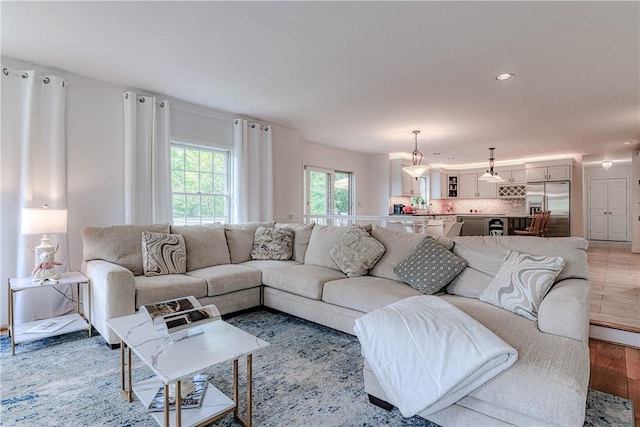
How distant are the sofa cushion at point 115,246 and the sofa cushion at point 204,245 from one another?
1.42ft

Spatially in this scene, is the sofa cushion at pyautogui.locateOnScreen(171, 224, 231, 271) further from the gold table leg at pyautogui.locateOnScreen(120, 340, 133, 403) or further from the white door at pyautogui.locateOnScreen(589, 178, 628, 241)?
the white door at pyautogui.locateOnScreen(589, 178, 628, 241)

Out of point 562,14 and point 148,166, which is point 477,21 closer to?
point 562,14

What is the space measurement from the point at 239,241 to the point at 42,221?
188cm

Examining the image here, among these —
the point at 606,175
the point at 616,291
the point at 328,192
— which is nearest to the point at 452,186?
the point at 606,175

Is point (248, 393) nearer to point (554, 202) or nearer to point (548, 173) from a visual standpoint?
point (554, 202)

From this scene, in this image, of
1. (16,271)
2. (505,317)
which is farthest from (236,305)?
(505,317)

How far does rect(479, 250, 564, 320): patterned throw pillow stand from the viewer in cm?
208

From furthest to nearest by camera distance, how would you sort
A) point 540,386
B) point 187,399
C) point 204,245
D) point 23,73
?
point 204,245, point 23,73, point 187,399, point 540,386

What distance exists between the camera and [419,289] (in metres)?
2.68

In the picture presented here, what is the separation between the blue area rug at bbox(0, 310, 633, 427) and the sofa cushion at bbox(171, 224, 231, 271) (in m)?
1.09

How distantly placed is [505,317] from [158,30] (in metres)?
3.11

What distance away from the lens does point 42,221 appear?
2.78 metres

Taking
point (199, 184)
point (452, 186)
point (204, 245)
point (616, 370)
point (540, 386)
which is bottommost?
point (616, 370)

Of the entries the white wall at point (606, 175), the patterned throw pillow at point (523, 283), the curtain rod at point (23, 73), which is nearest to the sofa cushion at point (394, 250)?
the patterned throw pillow at point (523, 283)
